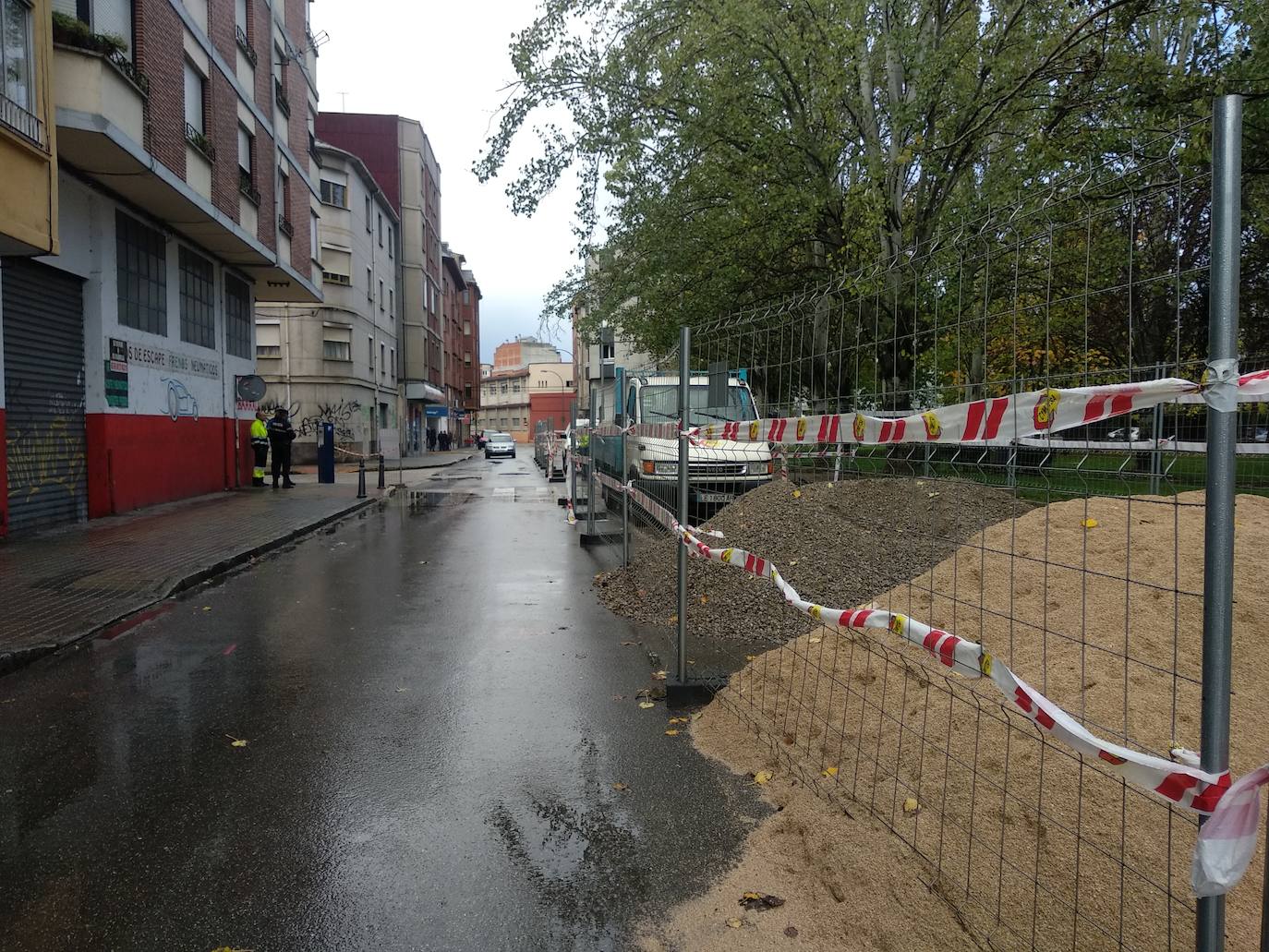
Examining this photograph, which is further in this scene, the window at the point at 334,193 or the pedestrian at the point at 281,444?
the window at the point at 334,193

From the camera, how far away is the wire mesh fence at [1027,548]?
243cm

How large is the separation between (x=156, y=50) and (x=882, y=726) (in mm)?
14904

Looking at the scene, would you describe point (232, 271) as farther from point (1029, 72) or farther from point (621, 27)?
point (1029, 72)

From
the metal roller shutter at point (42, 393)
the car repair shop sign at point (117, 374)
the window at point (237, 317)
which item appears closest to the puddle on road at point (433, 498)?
the window at point (237, 317)

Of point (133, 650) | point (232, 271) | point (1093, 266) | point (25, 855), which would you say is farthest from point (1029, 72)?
point (232, 271)

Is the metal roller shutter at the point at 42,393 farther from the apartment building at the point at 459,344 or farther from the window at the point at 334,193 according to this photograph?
the apartment building at the point at 459,344

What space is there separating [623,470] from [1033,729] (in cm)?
650

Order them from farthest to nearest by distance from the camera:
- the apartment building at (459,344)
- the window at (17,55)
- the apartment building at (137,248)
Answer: the apartment building at (459,344) < the apartment building at (137,248) < the window at (17,55)

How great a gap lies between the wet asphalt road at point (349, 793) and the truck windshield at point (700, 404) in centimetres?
180

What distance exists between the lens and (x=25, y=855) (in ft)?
9.96

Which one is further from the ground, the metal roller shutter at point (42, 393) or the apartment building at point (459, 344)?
the apartment building at point (459, 344)

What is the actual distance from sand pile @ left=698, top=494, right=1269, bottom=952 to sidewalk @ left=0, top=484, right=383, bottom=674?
5287 mm

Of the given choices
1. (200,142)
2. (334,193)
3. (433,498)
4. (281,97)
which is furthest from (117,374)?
(334,193)

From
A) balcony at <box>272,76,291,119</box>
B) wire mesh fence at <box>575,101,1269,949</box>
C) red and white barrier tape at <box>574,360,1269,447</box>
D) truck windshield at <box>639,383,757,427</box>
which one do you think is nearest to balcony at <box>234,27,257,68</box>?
balcony at <box>272,76,291,119</box>
